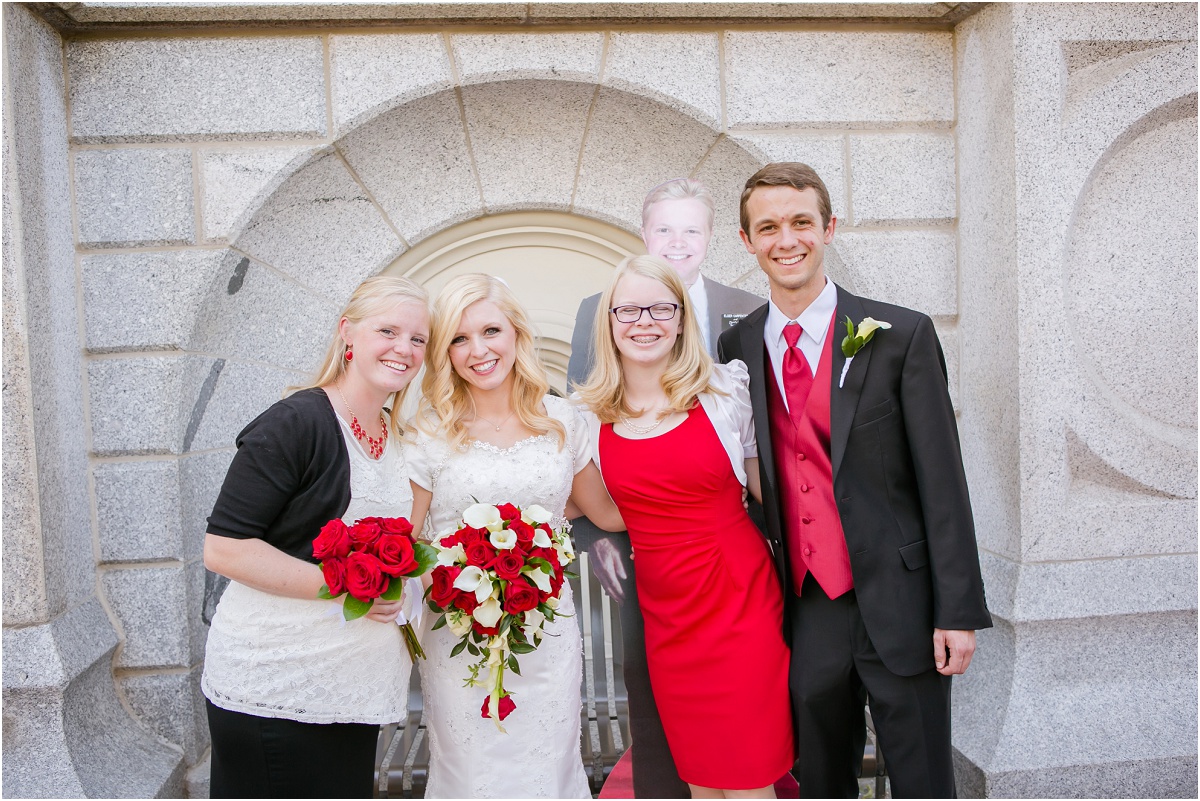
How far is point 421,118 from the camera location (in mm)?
3676

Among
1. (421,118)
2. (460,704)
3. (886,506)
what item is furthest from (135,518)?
(886,506)

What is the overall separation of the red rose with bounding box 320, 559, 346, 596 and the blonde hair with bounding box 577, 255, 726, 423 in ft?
3.57

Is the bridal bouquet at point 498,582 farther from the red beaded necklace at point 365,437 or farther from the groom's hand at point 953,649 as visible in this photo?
the groom's hand at point 953,649

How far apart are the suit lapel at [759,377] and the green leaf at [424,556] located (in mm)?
1118

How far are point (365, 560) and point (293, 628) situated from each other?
446 millimetres

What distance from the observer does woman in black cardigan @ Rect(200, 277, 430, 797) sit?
204 cm

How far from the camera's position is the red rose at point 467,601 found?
6.91 ft

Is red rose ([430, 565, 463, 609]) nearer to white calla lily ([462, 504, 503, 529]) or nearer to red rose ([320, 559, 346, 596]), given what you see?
white calla lily ([462, 504, 503, 529])

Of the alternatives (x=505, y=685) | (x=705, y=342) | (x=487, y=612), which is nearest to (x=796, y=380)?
(x=705, y=342)

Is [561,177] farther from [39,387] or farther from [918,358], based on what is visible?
[39,387]

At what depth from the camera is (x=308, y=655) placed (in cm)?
211

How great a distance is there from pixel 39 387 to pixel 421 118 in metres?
2.06

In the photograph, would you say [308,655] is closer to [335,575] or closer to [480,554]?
[335,575]

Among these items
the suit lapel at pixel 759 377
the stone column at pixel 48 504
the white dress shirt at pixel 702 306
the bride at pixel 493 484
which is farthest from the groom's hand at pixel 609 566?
the stone column at pixel 48 504
